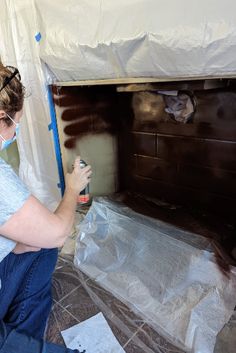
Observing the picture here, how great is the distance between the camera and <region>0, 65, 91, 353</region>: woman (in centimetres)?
72

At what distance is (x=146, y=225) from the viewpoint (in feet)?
4.57

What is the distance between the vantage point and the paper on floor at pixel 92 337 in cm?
94

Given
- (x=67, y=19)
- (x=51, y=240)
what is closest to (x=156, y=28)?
(x=67, y=19)

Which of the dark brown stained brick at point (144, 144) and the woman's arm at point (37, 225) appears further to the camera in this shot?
the dark brown stained brick at point (144, 144)

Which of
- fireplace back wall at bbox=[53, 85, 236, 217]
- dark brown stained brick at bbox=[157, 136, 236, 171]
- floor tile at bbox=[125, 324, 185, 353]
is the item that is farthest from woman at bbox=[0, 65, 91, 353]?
dark brown stained brick at bbox=[157, 136, 236, 171]

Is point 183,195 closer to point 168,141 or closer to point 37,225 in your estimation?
point 168,141

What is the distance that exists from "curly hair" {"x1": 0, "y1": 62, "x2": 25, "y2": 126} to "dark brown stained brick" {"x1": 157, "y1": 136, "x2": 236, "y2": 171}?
103 cm

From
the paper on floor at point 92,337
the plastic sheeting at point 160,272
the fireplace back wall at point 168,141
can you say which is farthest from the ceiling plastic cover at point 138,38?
the paper on floor at point 92,337

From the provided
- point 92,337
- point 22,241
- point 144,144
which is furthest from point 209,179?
point 22,241

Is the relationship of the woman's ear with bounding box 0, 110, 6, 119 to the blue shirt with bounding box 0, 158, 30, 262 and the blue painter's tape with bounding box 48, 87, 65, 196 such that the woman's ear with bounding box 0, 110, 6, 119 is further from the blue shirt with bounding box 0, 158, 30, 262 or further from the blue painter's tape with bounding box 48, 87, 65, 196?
the blue painter's tape with bounding box 48, 87, 65, 196

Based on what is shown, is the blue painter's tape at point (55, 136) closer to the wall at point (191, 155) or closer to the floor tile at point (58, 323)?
the wall at point (191, 155)

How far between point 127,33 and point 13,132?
535mm

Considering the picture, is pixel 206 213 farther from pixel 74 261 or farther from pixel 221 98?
pixel 74 261

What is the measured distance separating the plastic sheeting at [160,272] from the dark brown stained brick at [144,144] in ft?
1.49
